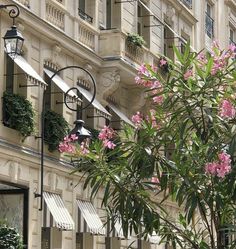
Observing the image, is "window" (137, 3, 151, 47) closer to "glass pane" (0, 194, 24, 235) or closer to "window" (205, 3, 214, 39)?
"window" (205, 3, 214, 39)

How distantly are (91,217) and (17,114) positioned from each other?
470cm

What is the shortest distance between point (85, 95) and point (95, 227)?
340 cm

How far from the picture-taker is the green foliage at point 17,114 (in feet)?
61.3

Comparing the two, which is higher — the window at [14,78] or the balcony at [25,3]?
the balcony at [25,3]

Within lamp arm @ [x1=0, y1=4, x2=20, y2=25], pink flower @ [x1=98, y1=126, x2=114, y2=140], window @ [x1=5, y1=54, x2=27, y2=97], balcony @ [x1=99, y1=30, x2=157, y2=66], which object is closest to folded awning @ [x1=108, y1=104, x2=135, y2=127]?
balcony @ [x1=99, y1=30, x2=157, y2=66]

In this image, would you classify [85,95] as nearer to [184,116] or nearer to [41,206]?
[41,206]

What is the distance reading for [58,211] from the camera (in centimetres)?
2056

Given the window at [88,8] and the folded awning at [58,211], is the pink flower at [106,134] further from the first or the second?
the window at [88,8]

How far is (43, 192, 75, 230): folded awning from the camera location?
66.4 feet

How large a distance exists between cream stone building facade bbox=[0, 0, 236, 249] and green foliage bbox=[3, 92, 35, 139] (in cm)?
17

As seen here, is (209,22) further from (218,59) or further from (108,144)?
(108,144)

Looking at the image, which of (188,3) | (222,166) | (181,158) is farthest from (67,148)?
(188,3)

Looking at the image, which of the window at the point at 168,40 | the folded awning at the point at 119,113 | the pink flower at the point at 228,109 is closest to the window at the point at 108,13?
the folded awning at the point at 119,113

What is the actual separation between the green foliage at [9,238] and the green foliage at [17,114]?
2.30 metres
